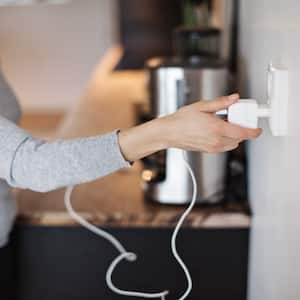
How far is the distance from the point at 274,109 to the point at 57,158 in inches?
12.2

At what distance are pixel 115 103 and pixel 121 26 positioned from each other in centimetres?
132

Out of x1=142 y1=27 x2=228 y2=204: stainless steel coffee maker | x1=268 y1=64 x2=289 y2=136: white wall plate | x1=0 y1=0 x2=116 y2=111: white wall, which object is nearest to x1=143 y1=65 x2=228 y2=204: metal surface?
x1=142 y1=27 x2=228 y2=204: stainless steel coffee maker

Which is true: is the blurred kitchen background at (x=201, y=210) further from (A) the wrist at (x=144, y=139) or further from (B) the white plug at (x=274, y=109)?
(A) the wrist at (x=144, y=139)

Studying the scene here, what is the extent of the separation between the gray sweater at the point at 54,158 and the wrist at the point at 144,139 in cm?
1

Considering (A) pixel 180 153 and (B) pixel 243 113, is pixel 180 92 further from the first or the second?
(B) pixel 243 113

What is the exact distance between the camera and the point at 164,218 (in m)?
1.10

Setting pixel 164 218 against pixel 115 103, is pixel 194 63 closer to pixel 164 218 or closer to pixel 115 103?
pixel 164 218

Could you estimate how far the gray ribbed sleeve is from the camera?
2.46ft

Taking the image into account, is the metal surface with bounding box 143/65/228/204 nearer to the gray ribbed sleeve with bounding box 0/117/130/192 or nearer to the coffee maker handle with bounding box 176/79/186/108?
the coffee maker handle with bounding box 176/79/186/108

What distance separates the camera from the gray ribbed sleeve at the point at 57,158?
29.5 inches

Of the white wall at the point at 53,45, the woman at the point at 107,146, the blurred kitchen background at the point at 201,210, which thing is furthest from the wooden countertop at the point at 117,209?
the white wall at the point at 53,45

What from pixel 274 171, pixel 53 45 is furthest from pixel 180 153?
pixel 53 45

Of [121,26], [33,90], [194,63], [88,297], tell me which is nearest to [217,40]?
[194,63]

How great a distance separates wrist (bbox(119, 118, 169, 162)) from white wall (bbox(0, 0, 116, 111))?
4164mm
